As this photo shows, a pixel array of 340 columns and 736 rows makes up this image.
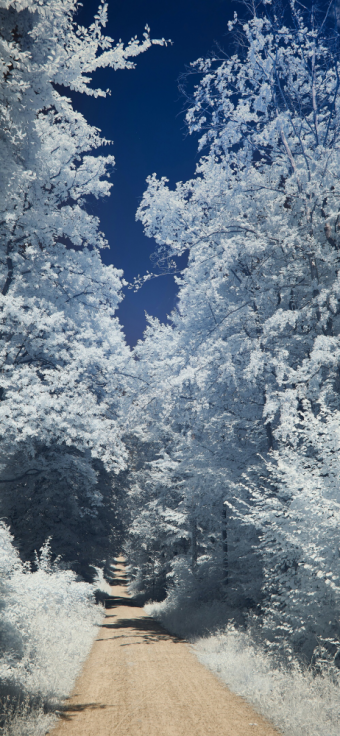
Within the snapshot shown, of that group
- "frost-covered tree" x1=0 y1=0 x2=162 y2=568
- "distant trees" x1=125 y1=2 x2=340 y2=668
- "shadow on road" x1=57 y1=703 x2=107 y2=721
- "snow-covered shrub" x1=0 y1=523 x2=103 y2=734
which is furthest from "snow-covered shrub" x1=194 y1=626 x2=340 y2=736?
"frost-covered tree" x1=0 y1=0 x2=162 y2=568

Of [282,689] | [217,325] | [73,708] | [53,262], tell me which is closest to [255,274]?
[217,325]

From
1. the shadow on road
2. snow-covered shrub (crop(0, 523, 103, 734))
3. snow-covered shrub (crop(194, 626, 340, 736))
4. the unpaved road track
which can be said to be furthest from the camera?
the shadow on road

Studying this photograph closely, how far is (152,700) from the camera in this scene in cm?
766

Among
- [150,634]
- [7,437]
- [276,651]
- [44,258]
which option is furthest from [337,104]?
[150,634]

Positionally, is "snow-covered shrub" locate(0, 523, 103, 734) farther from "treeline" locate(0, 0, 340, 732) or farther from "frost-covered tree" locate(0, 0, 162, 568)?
"frost-covered tree" locate(0, 0, 162, 568)

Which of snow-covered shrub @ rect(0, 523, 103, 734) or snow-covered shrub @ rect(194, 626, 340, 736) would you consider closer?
snow-covered shrub @ rect(194, 626, 340, 736)

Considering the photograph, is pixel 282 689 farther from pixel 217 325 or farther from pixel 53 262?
pixel 53 262

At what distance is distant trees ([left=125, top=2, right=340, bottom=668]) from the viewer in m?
11.0

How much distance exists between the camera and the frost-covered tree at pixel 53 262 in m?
7.20

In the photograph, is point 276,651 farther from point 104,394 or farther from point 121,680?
point 104,394

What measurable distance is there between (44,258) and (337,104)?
9.42 metres

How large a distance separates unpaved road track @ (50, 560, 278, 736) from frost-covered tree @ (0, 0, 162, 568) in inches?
183

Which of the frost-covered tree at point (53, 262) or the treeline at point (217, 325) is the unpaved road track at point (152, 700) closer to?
the treeline at point (217, 325)

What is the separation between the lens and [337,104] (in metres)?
12.4
